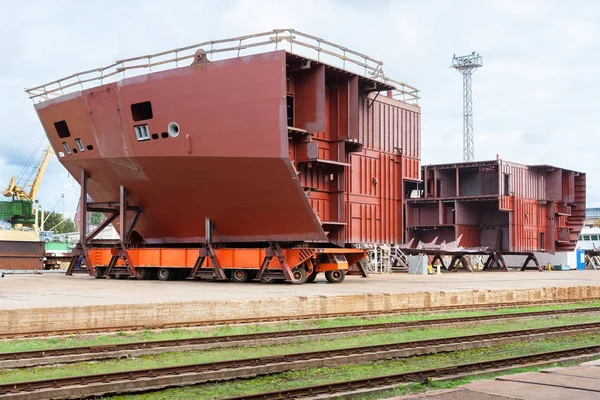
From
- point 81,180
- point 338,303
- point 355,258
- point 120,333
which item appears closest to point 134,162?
point 81,180

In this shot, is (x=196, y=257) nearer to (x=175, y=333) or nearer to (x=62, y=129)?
(x=62, y=129)

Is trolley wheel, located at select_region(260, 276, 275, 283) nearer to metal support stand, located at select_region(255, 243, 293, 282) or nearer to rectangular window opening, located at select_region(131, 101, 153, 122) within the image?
metal support stand, located at select_region(255, 243, 293, 282)

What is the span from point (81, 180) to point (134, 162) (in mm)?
5520

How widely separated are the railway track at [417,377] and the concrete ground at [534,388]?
1225 millimetres

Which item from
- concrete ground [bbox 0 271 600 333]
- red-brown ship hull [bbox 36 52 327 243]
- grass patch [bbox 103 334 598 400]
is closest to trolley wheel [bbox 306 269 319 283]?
red-brown ship hull [bbox 36 52 327 243]

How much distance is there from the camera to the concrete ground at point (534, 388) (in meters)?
7.48

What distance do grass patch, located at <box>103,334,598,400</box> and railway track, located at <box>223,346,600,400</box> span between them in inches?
8.4

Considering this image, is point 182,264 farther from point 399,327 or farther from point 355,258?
point 399,327

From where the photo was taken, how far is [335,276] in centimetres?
2844

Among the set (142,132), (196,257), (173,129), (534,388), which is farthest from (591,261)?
(534,388)

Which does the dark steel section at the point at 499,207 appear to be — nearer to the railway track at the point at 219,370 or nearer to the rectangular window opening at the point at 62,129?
the rectangular window opening at the point at 62,129

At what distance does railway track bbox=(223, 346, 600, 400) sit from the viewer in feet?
27.6

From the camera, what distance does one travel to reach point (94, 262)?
3247 cm

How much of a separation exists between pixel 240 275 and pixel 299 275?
2541mm
